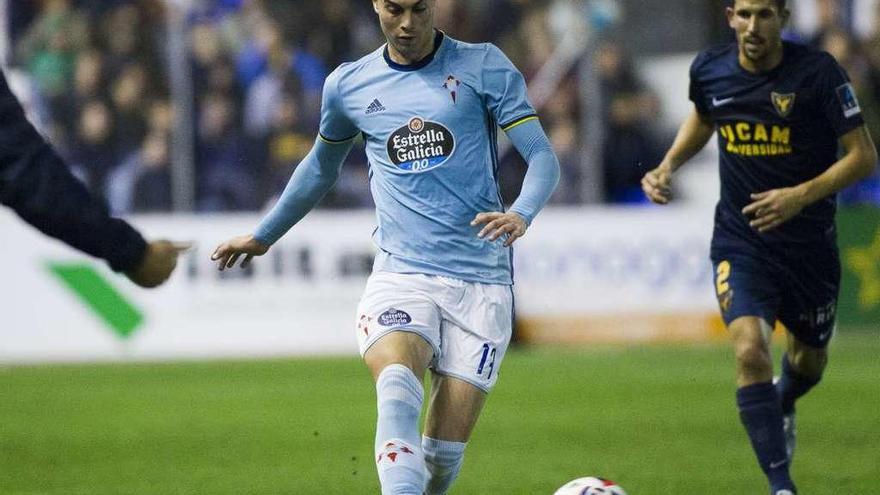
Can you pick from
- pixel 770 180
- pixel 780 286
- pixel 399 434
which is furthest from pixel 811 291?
pixel 399 434

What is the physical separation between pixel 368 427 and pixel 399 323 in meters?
5.42

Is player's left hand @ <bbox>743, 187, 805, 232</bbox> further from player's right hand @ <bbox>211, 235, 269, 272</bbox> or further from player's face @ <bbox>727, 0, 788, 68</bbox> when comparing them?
player's right hand @ <bbox>211, 235, 269, 272</bbox>

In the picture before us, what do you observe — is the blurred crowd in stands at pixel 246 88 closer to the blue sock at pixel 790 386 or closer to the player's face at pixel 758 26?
the blue sock at pixel 790 386

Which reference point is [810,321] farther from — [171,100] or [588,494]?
[171,100]

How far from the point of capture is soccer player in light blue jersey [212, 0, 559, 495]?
6.80m

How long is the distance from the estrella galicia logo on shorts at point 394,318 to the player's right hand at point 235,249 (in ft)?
2.31

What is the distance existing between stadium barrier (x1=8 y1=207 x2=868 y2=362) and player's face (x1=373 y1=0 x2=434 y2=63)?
37.4 feet

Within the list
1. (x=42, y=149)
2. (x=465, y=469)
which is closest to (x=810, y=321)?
(x=465, y=469)

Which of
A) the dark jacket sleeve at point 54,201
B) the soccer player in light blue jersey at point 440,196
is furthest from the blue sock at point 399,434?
the dark jacket sleeve at point 54,201

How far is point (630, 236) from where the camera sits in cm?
1839

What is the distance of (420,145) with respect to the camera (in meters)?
6.86

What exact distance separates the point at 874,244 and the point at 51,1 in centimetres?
978

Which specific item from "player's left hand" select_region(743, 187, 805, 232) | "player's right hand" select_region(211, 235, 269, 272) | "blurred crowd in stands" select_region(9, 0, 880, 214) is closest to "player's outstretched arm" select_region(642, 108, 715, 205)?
"player's left hand" select_region(743, 187, 805, 232)

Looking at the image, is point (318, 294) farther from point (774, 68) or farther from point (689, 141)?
point (774, 68)
